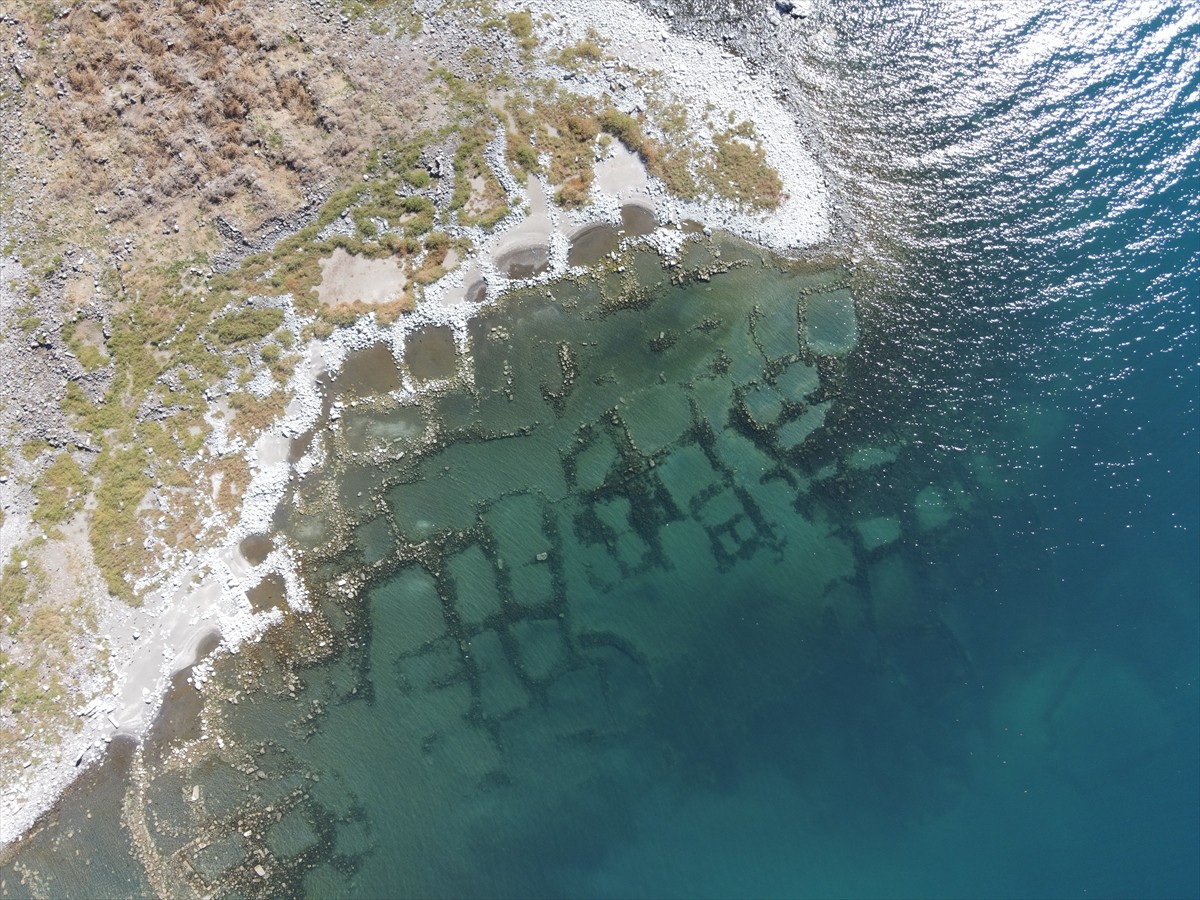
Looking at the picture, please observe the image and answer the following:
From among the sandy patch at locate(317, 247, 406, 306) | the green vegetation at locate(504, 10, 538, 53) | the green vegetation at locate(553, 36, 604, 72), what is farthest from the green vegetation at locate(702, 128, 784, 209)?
the sandy patch at locate(317, 247, 406, 306)

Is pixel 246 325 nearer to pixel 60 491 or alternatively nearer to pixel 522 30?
pixel 60 491

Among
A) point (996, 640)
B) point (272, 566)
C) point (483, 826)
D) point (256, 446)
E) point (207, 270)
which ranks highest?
point (207, 270)

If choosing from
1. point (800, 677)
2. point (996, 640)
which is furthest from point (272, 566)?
point (996, 640)

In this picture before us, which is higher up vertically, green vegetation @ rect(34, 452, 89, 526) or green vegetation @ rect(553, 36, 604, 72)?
green vegetation @ rect(553, 36, 604, 72)

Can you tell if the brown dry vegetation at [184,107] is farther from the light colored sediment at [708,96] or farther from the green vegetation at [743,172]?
the green vegetation at [743,172]

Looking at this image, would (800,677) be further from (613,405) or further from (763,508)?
(613,405)

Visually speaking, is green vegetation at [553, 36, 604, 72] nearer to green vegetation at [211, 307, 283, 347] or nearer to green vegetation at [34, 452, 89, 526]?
green vegetation at [211, 307, 283, 347]

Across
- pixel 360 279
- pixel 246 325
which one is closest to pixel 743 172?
pixel 360 279
